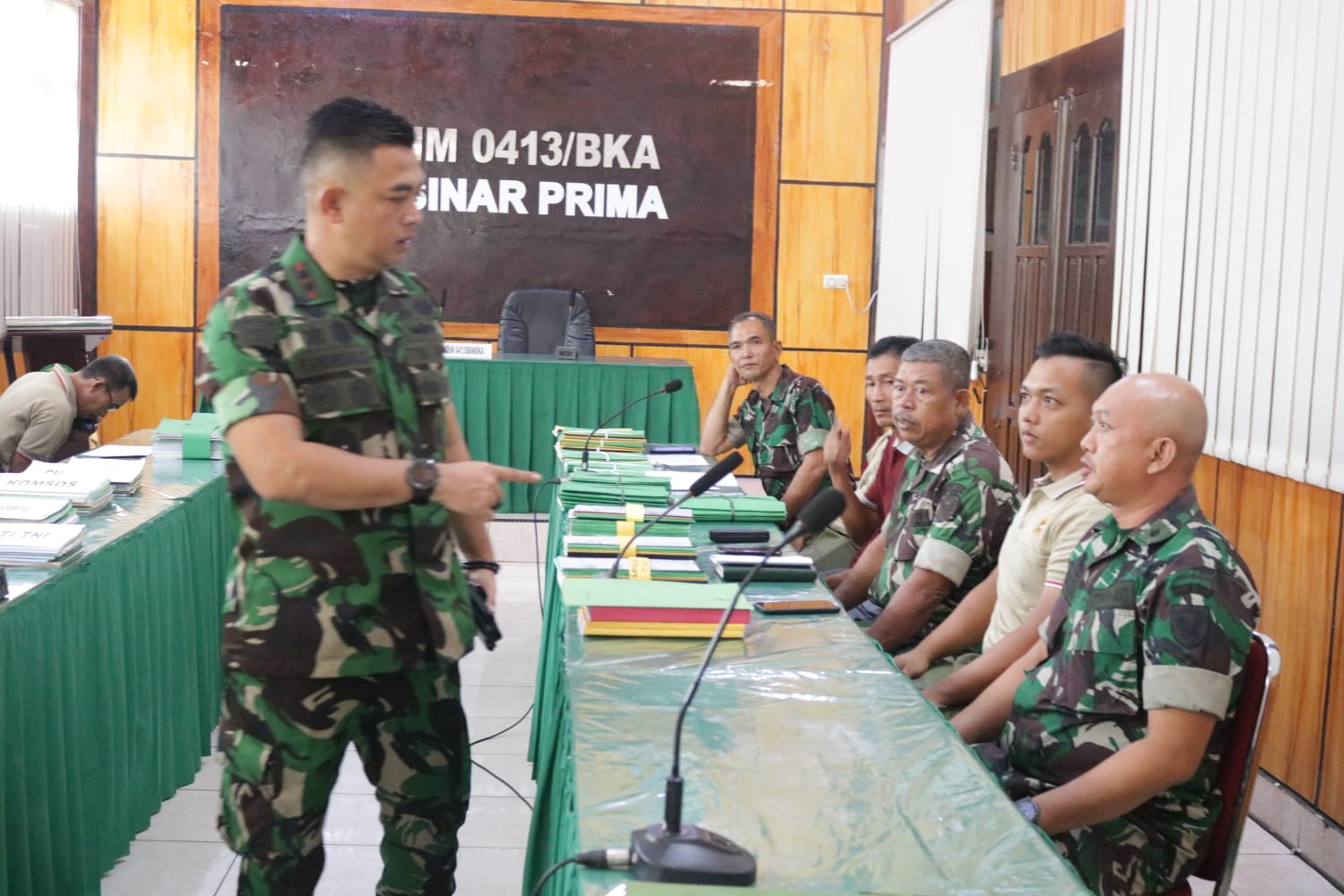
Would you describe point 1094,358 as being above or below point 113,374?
above

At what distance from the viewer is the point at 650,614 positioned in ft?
7.16

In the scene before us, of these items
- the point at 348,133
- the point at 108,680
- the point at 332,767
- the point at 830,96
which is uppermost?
the point at 830,96

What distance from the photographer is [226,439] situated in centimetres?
179

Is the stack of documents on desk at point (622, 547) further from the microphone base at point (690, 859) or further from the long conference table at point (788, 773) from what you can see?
the microphone base at point (690, 859)

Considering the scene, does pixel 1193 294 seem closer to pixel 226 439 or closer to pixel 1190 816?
pixel 1190 816

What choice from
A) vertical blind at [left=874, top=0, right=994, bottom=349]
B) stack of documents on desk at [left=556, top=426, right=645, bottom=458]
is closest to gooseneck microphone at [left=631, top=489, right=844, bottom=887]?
stack of documents on desk at [left=556, top=426, right=645, bottom=458]

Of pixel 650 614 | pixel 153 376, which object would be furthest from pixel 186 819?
pixel 153 376

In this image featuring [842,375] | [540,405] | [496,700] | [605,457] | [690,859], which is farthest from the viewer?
[842,375]

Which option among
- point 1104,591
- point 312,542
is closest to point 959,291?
point 1104,591

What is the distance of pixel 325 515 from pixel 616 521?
3.84 ft

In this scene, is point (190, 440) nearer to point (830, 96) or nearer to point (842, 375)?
point (842, 375)

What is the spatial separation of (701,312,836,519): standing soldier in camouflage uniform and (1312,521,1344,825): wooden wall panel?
1526mm

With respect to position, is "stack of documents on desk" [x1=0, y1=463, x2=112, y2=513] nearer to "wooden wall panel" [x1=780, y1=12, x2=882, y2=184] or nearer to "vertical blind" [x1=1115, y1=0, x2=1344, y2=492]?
"vertical blind" [x1=1115, y1=0, x2=1344, y2=492]

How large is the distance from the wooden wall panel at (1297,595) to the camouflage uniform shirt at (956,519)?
819 mm
